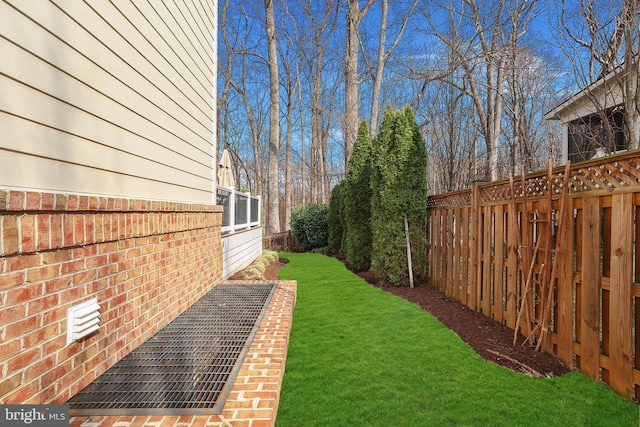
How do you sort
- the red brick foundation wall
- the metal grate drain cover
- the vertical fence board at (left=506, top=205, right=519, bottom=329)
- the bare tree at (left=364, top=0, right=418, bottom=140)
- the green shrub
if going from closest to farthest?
the red brick foundation wall → the metal grate drain cover → the vertical fence board at (left=506, top=205, right=519, bottom=329) → the bare tree at (left=364, top=0, right=418, bottom=140) → the green shrub

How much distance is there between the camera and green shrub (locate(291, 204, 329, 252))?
1423 centimetres

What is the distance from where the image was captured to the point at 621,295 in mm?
2422

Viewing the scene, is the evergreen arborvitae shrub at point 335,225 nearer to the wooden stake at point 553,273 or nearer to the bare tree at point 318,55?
the bare tree at point 318,55

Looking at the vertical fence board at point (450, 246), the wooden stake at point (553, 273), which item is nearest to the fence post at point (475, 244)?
the vertical fence board at point (450, 246)

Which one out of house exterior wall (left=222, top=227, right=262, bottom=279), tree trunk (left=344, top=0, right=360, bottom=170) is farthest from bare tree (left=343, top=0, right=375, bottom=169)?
house exterior wall (left=222, top=227, right=262, bottom=279)

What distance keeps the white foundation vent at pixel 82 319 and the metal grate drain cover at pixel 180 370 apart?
1.13ft

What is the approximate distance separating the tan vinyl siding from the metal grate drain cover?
48.3 inches

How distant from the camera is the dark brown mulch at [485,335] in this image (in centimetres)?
303

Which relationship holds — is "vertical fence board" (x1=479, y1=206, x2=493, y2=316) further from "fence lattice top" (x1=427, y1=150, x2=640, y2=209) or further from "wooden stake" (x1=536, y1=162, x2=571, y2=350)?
"wooden stake" (x1=536, y1=162, x2=571, y2=350)

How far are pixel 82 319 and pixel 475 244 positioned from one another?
445 cm

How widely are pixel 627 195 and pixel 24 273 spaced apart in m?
3.69

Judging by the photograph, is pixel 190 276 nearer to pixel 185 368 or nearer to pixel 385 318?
pixel 185 368

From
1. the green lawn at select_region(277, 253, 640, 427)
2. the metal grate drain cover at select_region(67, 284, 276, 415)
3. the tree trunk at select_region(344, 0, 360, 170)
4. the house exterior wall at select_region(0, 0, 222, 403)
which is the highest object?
the tree trunk at select_region(344, 0, 360, 170)

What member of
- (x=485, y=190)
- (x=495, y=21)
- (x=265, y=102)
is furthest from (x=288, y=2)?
(x=485, y=190)
